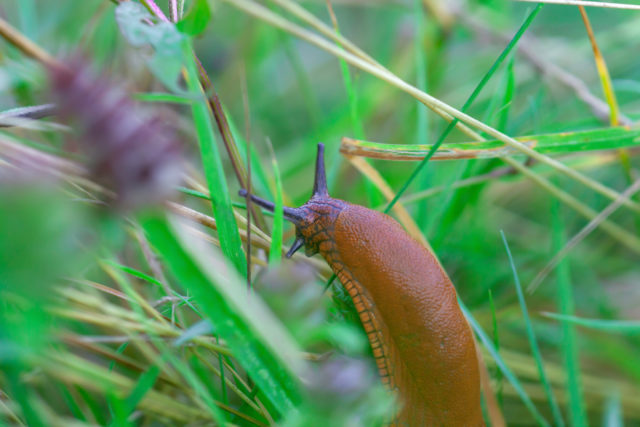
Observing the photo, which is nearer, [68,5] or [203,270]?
[203,270]

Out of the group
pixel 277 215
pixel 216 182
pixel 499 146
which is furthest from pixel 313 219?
pixel 499 146

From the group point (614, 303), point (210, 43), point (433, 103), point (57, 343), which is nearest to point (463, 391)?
point (433, 103)

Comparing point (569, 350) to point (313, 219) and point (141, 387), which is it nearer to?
point (313, 219)

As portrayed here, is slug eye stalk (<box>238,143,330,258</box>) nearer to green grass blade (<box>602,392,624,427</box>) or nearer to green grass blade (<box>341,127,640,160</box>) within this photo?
green grass blade (<box>341,127,640,160</box>)

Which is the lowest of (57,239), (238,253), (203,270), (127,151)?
(238,253)

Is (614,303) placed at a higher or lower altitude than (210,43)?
lower

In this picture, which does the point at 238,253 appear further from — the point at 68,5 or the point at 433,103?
the point at 68,5

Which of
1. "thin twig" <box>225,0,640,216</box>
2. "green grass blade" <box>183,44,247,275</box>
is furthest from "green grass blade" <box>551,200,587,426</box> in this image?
"green grass blade" <box>183,44,247,275</box>
